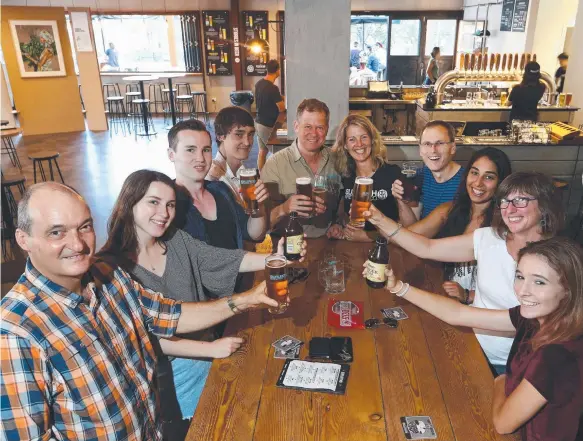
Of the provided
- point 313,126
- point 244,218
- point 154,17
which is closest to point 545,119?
point 313,126

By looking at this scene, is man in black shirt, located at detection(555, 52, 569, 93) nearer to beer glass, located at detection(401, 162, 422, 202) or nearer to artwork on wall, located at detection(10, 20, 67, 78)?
beer glass, located at detection(401, 162, 422, 202)

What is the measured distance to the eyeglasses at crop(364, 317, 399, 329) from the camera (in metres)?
2.13

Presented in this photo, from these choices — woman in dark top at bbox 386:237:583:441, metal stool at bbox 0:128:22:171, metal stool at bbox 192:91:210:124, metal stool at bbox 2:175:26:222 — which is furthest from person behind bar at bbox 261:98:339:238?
metal stool at bbox 192:91:210:124

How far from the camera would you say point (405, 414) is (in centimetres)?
164

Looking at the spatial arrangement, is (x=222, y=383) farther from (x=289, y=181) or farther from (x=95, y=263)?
(x=289, y=181)

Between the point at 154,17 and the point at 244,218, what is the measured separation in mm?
11873

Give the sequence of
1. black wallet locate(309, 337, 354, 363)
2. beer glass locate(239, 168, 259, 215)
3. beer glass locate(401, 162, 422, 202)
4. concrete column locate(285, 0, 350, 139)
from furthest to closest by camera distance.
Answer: concrete column locate(285, 0, 350, 139) → beer glass locate(401, 162, 422, 202) → beer glass locate(239, 168, 259, 215) → black wallet locate(309, 337, 354, 363)

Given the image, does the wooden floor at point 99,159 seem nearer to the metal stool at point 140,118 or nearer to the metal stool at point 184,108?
the metal stool at point 140,118

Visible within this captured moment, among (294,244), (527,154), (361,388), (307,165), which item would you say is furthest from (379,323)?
(527,154)

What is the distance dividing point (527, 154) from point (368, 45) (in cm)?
854

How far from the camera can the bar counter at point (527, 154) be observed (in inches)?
196

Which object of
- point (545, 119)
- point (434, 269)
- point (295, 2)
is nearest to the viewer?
point (434, 269)

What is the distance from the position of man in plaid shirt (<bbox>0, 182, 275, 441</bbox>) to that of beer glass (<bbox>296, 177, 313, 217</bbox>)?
120 centimetres

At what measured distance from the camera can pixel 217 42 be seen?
41.0 ft
